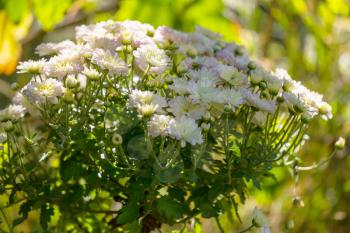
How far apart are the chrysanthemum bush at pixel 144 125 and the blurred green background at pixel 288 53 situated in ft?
1.71

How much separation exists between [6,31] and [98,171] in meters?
0.78

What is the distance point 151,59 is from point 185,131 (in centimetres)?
14

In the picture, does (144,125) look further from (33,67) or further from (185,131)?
(33,67)

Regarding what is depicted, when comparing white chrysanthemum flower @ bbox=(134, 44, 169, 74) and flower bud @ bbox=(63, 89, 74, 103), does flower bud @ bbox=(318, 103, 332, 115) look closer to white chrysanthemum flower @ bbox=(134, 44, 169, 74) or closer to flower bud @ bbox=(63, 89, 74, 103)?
white chrysanthemum flower @ bbox=(134, 44, 169, 74)

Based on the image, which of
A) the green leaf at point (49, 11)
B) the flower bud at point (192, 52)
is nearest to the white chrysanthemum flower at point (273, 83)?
the flower bud at point (192, 52)

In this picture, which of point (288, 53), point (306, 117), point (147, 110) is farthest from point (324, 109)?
point (288, 53)

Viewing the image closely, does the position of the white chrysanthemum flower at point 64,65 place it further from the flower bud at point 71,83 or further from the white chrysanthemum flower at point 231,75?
the white chrysanthemum flower at point 231,75

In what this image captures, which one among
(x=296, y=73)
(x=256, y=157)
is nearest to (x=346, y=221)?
(x=296, y=73)

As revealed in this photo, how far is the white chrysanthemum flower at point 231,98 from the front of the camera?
2.60 ft

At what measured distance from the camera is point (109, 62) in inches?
31.9

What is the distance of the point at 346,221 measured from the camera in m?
1.69

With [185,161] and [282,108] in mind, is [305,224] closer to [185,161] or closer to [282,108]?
[282,108]

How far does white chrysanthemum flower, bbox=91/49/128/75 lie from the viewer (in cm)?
81

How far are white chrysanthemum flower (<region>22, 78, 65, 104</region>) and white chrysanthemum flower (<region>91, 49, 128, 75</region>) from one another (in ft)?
0.18
